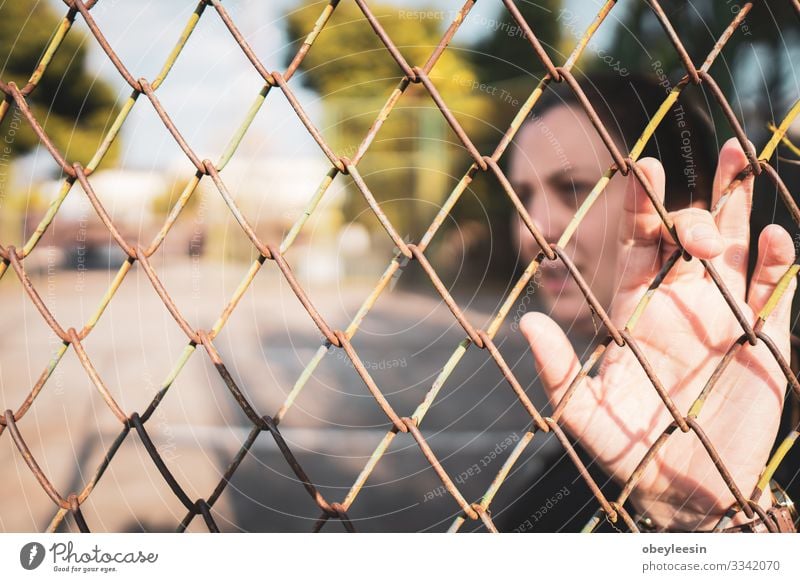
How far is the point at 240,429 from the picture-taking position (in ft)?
12.2

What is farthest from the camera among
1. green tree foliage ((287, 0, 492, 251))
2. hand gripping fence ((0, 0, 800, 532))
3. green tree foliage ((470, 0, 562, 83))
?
green tree foliage ((287, 0, 492, 251))

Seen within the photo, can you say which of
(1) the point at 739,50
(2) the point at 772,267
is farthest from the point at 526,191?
(2) the point at 772,267

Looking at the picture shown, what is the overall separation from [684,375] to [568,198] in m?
0.49

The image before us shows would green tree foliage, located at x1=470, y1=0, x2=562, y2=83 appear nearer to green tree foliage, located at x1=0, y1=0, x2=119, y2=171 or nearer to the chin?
the chin

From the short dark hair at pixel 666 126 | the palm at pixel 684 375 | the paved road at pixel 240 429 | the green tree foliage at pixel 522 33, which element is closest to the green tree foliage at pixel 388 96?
the green tree foliage at pixel 522 33

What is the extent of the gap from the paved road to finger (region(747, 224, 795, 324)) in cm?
56

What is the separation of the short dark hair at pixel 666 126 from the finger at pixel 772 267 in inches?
10.0

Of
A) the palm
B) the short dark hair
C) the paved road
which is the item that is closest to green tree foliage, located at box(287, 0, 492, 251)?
the short dark hair

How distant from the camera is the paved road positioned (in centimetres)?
249

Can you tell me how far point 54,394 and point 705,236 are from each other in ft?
15.2

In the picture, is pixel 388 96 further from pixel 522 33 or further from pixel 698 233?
pixel 698 233

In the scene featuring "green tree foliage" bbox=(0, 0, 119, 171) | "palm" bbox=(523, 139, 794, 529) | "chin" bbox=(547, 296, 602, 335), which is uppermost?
"green tree foliage" bbox=(0, 0, 119, 171)

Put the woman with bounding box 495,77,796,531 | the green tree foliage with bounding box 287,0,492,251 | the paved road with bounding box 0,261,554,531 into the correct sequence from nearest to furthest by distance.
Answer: the woman with bounding box 495,77,796,531
the green tree foliage with bounding box 287,0,492,251
the paved road with bounding box 0,261,554,531

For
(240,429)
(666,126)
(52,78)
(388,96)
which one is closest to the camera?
(388,96)
